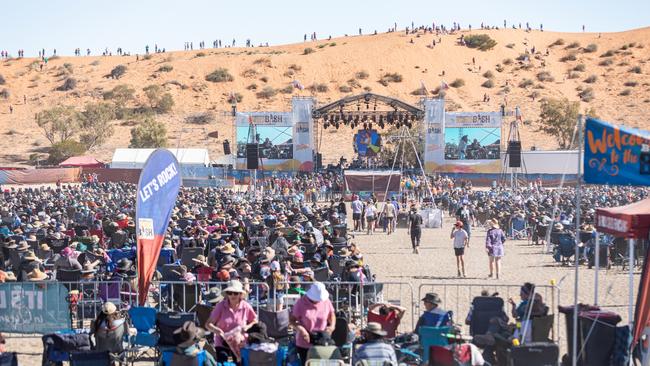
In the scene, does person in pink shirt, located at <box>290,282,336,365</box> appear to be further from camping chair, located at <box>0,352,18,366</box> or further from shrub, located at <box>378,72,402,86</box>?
shrub, located at <box>378,72,402,86</box>

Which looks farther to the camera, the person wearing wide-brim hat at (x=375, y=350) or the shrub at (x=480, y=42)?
the shrub at (x=480, y=42)

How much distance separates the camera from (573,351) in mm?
9008

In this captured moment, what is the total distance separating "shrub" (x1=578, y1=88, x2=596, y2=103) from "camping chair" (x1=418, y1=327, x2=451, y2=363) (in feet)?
291

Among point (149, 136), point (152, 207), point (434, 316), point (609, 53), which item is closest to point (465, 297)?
point (434, 316)

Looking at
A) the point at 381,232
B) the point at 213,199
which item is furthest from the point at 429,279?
the point at 213,199

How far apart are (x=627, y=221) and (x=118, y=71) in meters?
100

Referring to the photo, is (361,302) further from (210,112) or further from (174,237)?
(210,112)

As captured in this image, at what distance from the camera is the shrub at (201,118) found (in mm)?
87812

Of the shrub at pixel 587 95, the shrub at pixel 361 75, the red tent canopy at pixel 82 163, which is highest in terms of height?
the shrub at pixel 361 75

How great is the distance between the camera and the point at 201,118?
88562mm

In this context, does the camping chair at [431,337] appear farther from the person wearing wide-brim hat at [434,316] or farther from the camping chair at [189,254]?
the camping chair at [189,254]

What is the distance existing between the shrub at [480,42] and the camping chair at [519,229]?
85663 millimetres

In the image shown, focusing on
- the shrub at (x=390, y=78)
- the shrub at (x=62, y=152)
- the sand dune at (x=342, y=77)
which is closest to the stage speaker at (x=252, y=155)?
the shrub at (x=62, y=152)

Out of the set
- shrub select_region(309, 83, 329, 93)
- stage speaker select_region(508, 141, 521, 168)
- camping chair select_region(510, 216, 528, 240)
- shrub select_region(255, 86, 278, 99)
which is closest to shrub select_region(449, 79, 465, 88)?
shrub select_region(309, 83, 329, 93)
